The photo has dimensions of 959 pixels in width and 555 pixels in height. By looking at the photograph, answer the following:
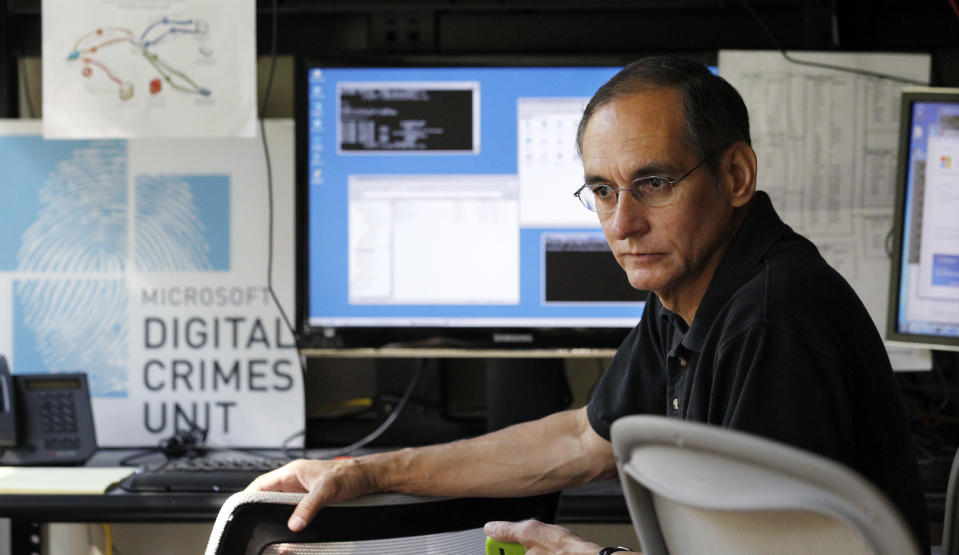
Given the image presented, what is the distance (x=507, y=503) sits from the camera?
3.33ft

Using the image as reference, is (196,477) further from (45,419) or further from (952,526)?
(952,526)

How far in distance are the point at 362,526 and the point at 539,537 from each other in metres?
0.20

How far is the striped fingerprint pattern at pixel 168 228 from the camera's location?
1834 mm

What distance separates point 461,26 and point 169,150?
0.61 m

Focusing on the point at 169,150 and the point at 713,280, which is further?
the point at 169,150

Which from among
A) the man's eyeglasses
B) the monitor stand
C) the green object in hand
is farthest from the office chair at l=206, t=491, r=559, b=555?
the monitor stand

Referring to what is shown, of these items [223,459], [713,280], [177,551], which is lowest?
[177,551]

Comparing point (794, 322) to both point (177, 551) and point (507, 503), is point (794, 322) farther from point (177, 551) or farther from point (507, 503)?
point (177, 551)

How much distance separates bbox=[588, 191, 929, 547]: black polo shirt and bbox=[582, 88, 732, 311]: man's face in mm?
42

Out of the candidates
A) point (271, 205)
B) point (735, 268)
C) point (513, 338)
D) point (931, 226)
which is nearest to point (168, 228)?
point (271, 205)

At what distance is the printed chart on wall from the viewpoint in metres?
1.76

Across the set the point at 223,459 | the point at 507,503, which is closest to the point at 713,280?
the point at 507,503

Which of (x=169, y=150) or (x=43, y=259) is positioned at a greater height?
(x=169, y=150)

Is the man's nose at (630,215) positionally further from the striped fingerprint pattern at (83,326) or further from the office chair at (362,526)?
the striped fingerprint pattern at (83,326)
